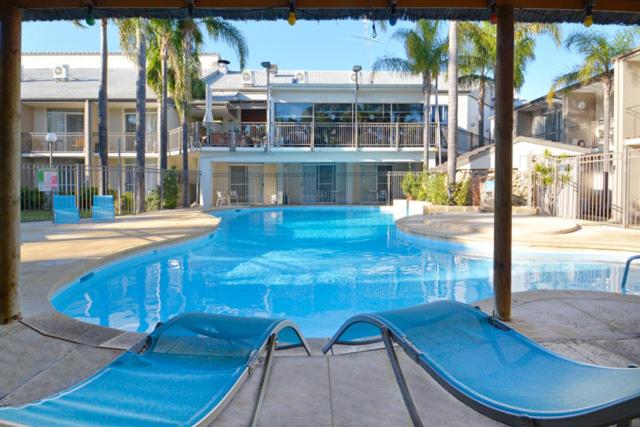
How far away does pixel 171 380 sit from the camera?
2188mm

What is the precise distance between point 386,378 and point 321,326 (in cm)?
249

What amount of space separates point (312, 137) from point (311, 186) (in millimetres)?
4301

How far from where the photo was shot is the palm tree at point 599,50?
20219 millimetres

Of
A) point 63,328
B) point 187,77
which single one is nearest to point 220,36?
point 187,77

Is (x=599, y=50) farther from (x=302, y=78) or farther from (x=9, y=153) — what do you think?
(x=9, y=153)

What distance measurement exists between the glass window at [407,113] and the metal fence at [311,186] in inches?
123

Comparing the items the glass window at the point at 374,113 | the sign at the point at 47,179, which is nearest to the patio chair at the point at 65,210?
the sign at the point at 47,179

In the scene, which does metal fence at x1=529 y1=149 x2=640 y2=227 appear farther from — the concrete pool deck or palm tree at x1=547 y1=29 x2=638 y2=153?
the concrete pool deck

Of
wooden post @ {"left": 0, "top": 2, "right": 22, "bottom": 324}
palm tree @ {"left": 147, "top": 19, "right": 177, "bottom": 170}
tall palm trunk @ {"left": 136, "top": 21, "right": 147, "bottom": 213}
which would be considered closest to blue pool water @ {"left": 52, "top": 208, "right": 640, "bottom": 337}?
wooden post @ {"left": 0, "top": 2, "right": 22, "bottom": 324}

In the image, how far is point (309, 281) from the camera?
792 centimetres

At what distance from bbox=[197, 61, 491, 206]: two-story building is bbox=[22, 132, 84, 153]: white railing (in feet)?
22.5

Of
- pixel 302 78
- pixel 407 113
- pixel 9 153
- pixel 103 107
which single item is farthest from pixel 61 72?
pixel 9 153

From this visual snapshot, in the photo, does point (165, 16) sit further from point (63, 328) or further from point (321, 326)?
point (321, 326)

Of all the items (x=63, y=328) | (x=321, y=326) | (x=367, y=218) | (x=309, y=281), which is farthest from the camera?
(x=367, y=218)
